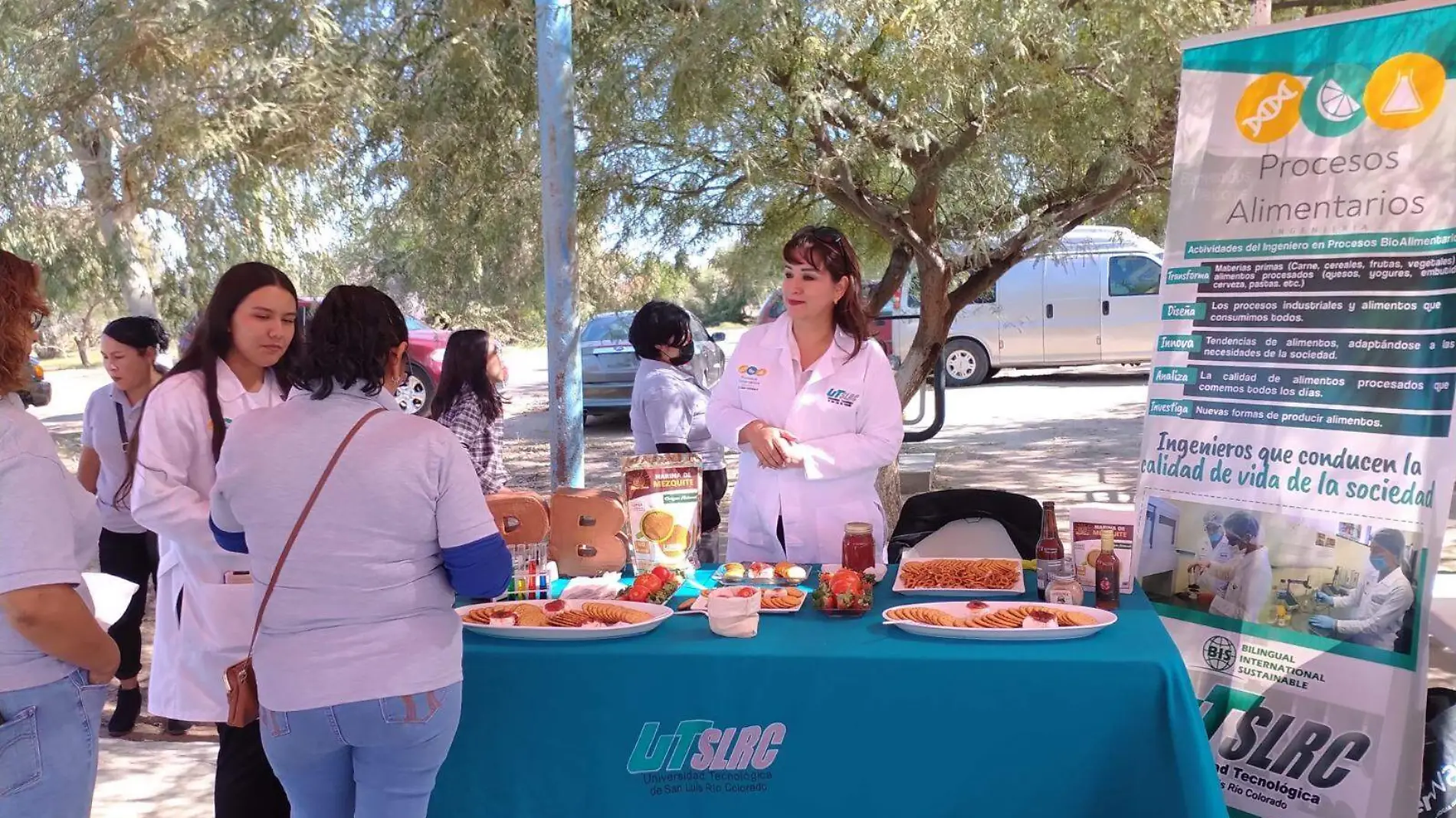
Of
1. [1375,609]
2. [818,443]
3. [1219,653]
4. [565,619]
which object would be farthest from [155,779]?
[1375,609]

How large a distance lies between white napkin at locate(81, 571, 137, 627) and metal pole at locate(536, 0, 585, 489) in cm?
191

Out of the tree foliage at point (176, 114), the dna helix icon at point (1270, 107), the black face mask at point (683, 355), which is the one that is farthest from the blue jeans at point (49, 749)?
the dna helix icon at point (1270, 107)

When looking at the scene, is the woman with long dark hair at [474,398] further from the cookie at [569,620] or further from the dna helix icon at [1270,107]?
the dna helix icon at [1270,107]

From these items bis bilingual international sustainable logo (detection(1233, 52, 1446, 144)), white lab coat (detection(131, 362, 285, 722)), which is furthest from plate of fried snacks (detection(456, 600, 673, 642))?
bis bilingual international sustainable logo (detection(1233, 52, 1446, 144))

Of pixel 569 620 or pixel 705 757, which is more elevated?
pixel 569 620

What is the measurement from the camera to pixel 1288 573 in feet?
9.90

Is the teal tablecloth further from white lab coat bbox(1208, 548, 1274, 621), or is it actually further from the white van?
the white van

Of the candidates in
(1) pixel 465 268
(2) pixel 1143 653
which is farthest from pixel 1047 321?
(2) pixel 1143 653

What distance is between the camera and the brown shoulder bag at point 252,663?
1.83 meters

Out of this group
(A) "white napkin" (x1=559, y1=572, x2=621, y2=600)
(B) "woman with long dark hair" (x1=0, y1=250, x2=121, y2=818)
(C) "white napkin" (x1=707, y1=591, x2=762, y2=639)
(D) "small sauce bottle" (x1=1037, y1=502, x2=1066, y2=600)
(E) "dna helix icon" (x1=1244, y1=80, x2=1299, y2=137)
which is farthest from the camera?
(E) "dna helix icon" (x1=1244, y1=80, x2=1299, y2=137)

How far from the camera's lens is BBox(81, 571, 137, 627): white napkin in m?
2.00

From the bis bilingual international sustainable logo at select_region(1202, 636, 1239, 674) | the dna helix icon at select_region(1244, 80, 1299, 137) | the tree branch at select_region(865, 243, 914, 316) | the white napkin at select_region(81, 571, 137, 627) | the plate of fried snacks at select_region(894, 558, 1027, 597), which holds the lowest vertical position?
the bis bilingual international sustainable logo at select_region(1202, 636, 1239, 674)

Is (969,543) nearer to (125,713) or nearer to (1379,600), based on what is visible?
(1379,600)

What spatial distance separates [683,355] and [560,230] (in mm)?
847
